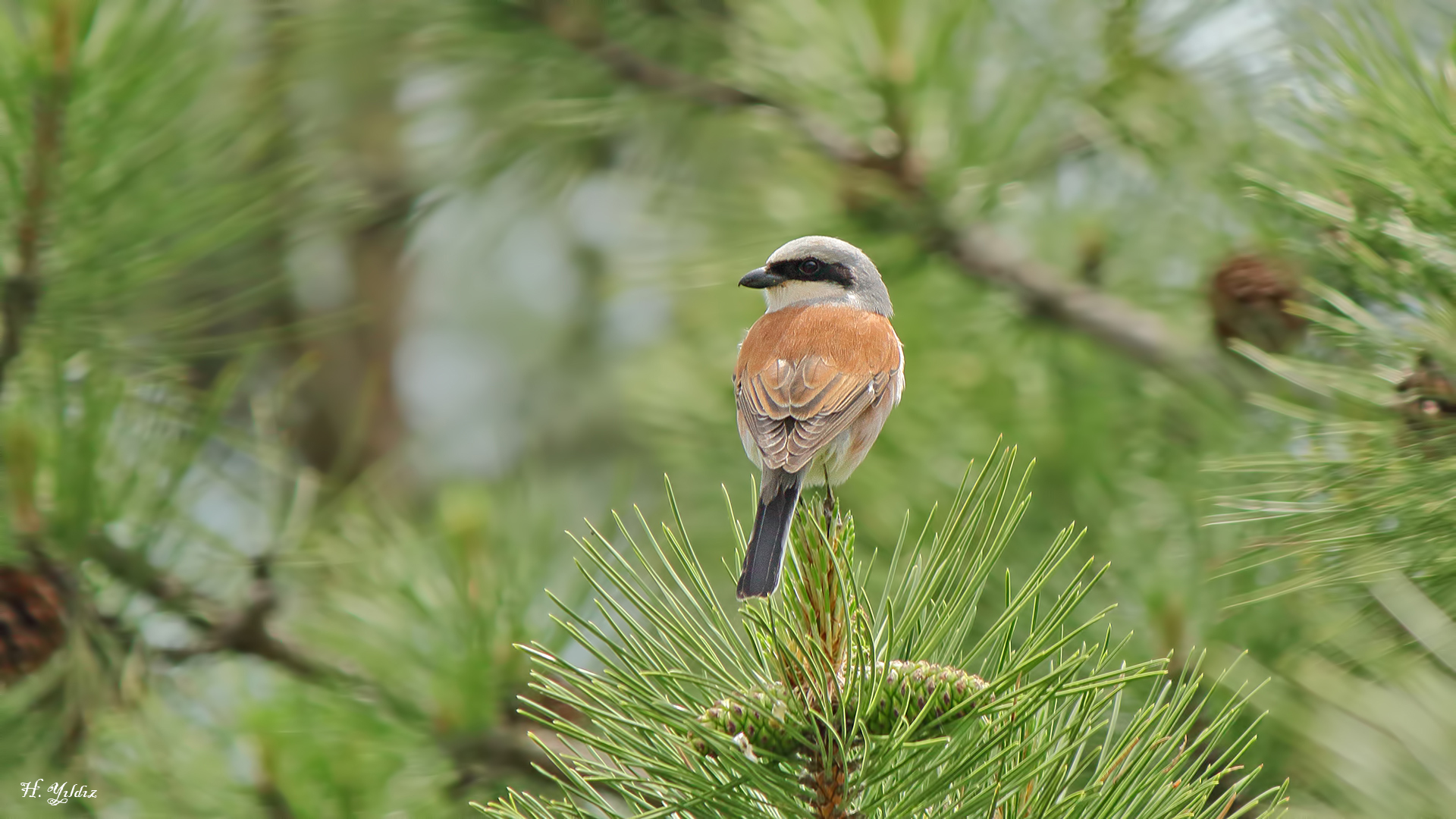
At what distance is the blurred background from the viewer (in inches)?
68.7

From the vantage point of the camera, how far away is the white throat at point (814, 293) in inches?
112

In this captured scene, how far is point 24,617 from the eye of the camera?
7.28ft

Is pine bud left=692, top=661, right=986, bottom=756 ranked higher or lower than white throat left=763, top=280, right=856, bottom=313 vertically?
higher

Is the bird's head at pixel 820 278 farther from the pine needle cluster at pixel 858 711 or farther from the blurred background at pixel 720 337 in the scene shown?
the pine needle cluster at pixel 858 711

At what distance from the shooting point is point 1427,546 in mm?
1599

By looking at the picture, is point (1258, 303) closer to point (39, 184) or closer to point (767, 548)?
point (767, 548)

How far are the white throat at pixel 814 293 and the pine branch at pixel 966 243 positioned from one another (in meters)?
0.25

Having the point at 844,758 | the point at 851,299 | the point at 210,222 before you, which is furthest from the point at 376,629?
the point at 844,758

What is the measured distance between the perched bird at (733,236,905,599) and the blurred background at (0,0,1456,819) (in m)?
0.23

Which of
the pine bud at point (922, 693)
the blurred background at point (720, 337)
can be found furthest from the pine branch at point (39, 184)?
the pine bud at point (922, 693)

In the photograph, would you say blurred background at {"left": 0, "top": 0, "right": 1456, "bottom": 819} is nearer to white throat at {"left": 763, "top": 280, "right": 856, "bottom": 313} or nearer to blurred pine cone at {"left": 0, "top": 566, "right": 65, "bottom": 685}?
blurred pine cone at {"left": 0, "top": 566, "right": 65, "bottom": 685}

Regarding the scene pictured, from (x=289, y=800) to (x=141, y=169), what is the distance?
115 cm

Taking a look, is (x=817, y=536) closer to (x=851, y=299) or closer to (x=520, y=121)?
(x=851, y=299)

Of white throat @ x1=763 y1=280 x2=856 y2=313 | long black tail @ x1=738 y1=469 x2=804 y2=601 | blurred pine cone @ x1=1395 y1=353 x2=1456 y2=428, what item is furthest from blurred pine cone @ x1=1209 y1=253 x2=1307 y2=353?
long black tail @ x1=738 y1=469 x2=804 y2=601
